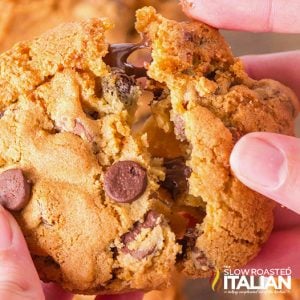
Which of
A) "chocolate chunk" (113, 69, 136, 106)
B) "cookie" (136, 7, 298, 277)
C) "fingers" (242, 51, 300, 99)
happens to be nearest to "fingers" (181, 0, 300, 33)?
"fingers" (242, 51, 300, 99)

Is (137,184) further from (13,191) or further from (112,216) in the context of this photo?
(13,191)

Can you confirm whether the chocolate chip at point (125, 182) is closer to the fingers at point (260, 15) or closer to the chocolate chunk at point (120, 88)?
the chocolate chunk at point (120, 88)

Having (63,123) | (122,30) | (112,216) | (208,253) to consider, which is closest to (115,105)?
(63,123)

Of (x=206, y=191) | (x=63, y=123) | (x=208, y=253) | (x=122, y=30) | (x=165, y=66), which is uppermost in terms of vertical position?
(x=122, y=30)

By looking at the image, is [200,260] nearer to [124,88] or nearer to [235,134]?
[235,134]

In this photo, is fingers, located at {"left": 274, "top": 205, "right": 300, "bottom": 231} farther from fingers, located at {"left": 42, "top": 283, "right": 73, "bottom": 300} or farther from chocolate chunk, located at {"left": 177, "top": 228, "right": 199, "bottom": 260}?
fingers, located at {"left": 42, "top": 283, "right": 73, "bottom": 300}

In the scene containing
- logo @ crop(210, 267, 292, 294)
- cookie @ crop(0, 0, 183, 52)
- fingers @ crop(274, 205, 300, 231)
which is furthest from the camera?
cookie @ crop(0, 0, 183, 52)

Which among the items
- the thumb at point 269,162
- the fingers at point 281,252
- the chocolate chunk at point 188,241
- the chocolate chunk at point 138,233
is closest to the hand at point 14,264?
the chocolate chunk at point 138,233

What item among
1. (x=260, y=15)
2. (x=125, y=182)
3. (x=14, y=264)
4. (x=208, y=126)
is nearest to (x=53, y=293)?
(x=14, y=264)
